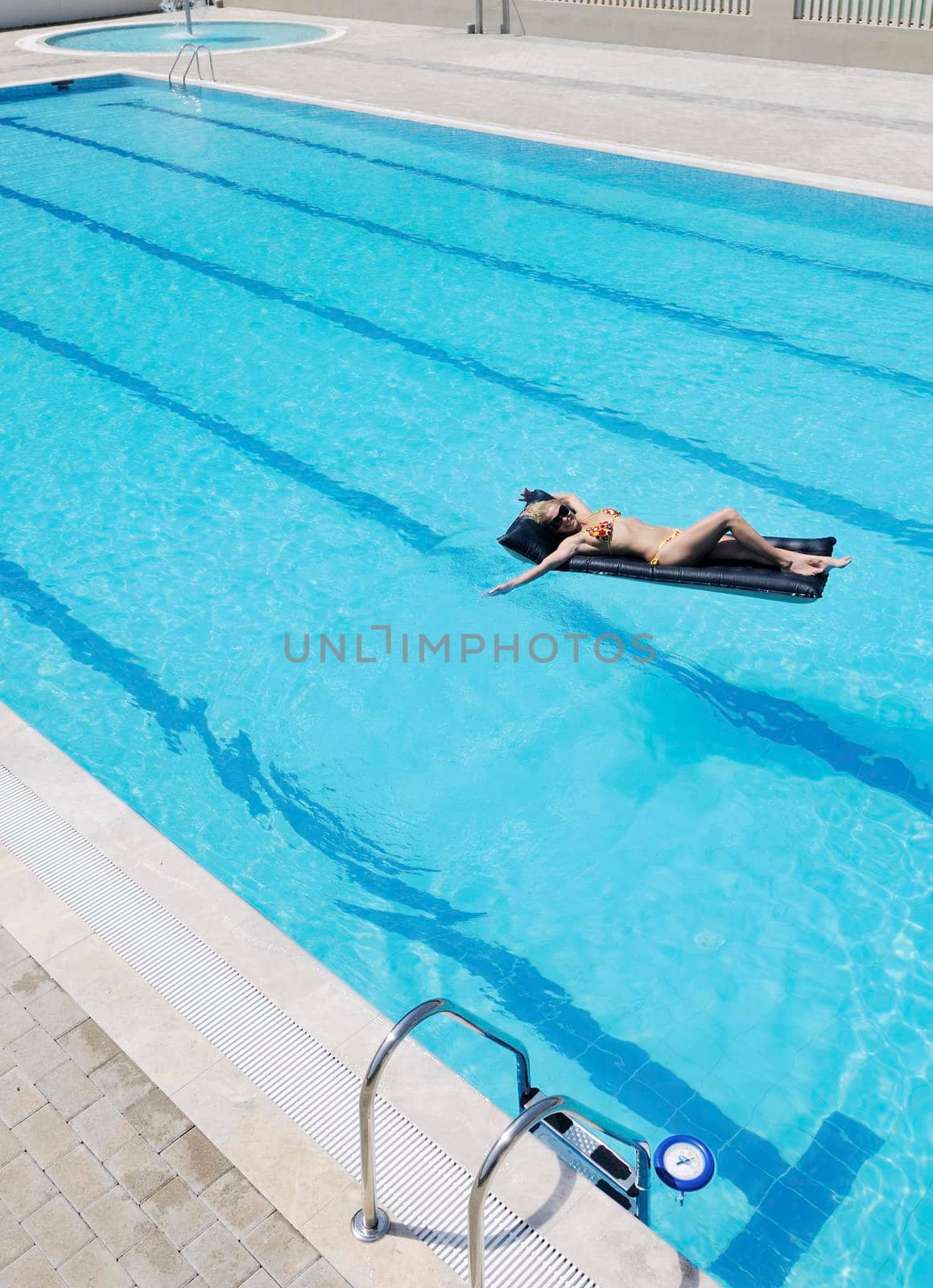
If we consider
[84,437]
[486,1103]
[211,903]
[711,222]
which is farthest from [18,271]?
[486,1103]

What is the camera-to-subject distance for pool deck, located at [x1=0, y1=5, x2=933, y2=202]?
1166 cm

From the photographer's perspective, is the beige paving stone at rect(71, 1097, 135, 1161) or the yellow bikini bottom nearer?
the beige paving stone at rect(71, 1097, 135, 1161)

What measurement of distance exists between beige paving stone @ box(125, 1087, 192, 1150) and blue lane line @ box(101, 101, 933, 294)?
855 cm

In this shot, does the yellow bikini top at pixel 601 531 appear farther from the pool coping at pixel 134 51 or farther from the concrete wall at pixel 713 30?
the pool coping at pixel 134 51

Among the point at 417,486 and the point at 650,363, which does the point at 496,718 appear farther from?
the point at 650,363

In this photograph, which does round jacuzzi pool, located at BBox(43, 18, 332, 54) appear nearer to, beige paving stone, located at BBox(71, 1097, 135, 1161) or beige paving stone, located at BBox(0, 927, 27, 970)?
beige paving stone, located at BBox(0, 927, 27, 970)

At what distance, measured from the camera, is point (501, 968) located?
4.19 m

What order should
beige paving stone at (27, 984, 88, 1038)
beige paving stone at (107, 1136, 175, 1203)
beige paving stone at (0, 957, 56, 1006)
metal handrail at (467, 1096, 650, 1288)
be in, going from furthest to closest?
1. beige paving stone at (0, 957, 56, 1006)
2. beige paving stone at (27, 984, 88, 1038)
3. beige paving stone at (107, 1136, 175, 1203)
4. metal handrail at (467, 1096, 650, 1288)

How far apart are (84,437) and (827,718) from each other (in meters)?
5.22

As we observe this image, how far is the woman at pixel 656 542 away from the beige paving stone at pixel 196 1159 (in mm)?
2685

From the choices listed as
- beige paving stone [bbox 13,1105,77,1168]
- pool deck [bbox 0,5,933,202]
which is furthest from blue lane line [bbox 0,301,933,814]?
pool deck [bbox 0,5,933,202]

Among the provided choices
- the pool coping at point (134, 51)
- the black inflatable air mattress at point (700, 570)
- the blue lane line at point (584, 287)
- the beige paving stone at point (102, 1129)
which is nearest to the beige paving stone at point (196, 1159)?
the beige paving stone at point (102, 1129)

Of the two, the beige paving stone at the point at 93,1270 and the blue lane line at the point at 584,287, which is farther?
the blue lane line at the point at 584,287

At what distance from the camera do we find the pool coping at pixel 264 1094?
111 inches
